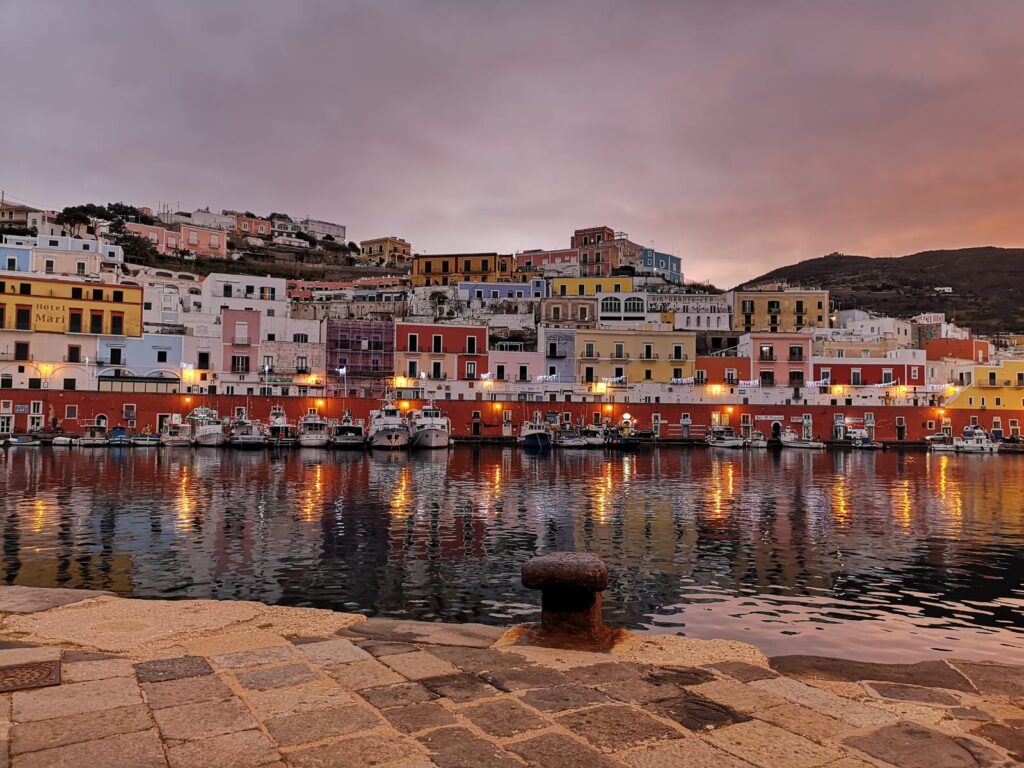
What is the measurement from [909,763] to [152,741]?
4.59 m

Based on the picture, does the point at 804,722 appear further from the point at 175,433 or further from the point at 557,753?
the point at 175,433

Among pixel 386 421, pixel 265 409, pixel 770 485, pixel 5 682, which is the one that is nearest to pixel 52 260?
pixel 265 409

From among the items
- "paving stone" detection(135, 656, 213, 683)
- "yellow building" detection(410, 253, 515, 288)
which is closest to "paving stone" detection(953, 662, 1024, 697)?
"paving stone" detection(135, 656, 213, 683)

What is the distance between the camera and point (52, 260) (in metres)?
72.8

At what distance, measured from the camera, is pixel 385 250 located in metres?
136

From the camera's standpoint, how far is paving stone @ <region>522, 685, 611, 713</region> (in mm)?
5168

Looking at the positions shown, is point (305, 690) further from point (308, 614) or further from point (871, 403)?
point (871, 403)

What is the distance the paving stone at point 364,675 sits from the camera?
5.54m

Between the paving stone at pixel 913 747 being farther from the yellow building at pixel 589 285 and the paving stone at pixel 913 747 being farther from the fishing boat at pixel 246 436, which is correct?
the yellow building at pixel 589 285

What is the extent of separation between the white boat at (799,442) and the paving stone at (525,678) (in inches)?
2663

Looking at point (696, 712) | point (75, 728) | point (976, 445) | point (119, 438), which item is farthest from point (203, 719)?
point (976, 445)

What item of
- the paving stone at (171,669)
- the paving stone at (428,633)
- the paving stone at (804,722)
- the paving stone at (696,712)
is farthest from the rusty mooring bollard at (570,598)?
the paving stone at (171,669)

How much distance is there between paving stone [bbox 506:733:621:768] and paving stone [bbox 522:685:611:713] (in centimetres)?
54

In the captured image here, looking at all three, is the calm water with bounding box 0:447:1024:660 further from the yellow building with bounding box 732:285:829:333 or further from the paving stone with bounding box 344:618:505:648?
the yellow building with bounding box 732:285:829:333
